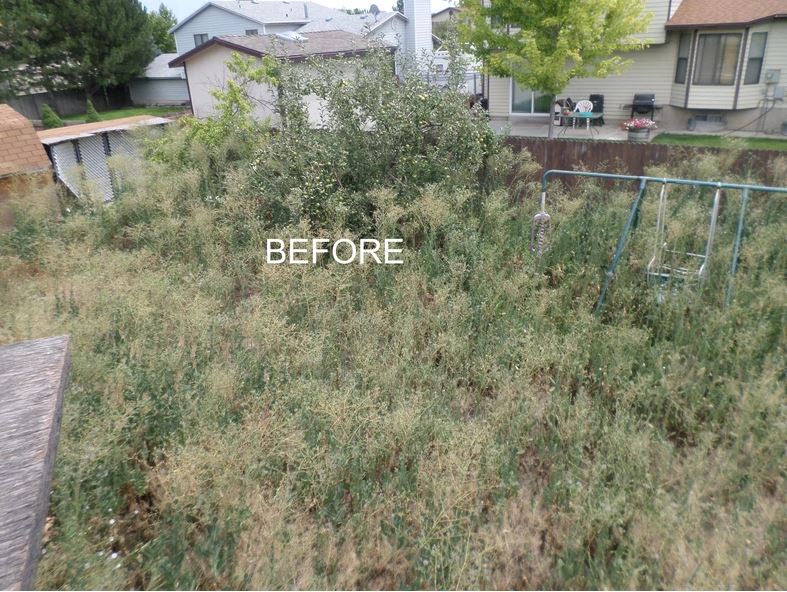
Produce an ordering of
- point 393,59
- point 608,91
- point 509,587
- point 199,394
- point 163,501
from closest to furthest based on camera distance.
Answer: point 509,587 < point 163,501 < point 199,394 < point 393,59 < point 608,91

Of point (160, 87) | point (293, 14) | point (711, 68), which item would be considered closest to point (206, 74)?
point (293, 14)

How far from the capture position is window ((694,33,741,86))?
12.6m

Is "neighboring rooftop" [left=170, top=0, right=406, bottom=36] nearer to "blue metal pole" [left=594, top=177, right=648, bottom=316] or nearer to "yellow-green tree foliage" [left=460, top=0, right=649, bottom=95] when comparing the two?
"yellow-green tree foliage" [left=460, top=0, right=649, bottom=95]

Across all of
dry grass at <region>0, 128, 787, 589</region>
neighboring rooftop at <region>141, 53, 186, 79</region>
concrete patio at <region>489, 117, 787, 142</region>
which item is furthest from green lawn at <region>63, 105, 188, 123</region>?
dry grass at <region>0, 128, 787, 589</region>

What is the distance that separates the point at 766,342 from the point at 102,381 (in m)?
4.79

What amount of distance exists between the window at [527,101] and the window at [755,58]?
15.7 ft

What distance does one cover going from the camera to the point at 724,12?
1250 centimetres

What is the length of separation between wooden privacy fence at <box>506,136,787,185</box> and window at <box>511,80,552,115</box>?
8441 millimetres

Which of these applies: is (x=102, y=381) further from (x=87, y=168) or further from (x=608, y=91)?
(x=608, y=91)

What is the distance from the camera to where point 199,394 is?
3348 millimetres

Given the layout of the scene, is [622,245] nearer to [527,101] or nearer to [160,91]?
[527,101]

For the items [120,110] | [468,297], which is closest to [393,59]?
[468,297]

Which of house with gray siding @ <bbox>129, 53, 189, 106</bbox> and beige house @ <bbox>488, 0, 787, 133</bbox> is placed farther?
house with gray siding @ <bbox>129, 53, 189, 106</bbox>

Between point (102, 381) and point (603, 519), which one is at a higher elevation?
point (102, 381)
